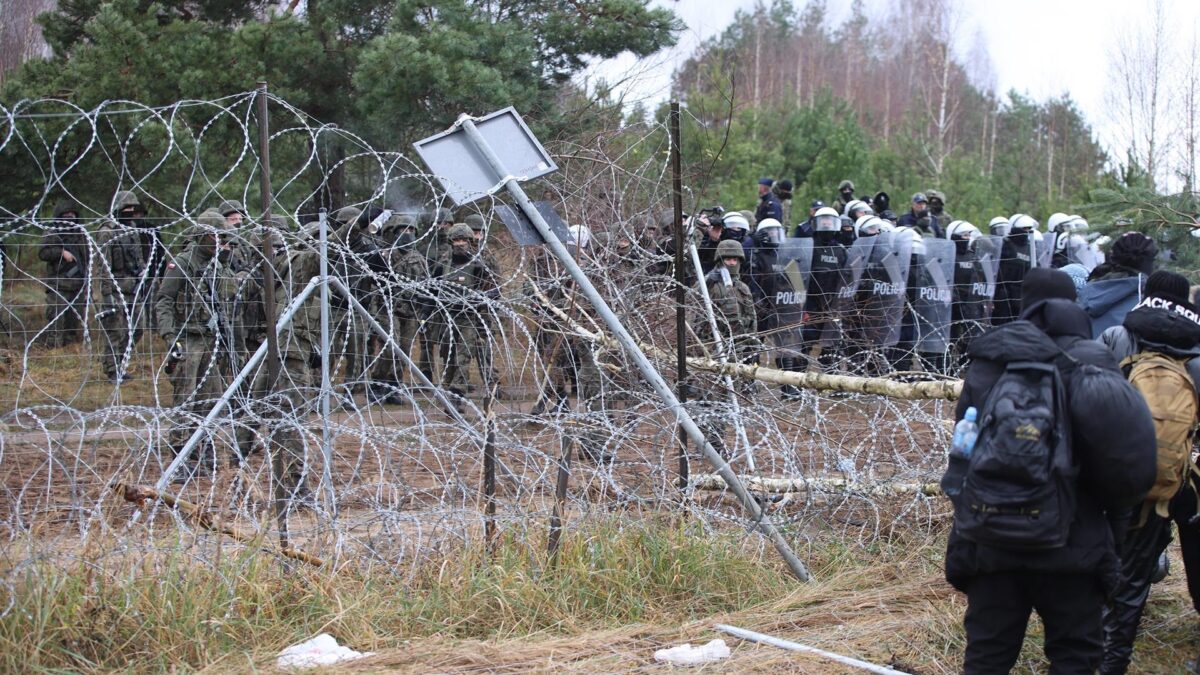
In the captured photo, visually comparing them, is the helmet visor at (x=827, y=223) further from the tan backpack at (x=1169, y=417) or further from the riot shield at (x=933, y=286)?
the tan backpack at (x=1169, y=417)

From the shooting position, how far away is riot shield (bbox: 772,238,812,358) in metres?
10.8

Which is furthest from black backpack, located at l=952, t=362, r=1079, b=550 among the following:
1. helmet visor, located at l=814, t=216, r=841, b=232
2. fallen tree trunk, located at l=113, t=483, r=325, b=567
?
helmet visor, located at l=814, t=216, r=841, b=232

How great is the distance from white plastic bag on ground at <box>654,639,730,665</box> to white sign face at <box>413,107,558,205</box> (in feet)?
7.10

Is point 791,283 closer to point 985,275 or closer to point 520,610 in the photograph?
point 985,275

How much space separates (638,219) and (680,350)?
2358mm

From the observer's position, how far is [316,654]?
177 inches

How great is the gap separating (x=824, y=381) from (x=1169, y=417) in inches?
87.0

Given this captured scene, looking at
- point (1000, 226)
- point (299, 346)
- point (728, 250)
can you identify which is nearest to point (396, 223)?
point (299, 346)

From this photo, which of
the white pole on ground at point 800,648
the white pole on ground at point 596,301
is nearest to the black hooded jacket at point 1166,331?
the white pole on ground at point 800,648

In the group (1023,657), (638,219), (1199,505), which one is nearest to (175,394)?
(638,219)

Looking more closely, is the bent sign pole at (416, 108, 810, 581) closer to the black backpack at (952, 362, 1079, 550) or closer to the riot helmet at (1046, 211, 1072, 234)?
the black backpack at (952, 362, 1079, 550)

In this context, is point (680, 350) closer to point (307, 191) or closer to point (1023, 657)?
point (1023, 657)

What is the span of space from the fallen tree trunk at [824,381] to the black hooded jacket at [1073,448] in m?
2.02

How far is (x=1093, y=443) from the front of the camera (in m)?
3.66
